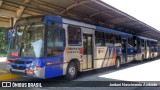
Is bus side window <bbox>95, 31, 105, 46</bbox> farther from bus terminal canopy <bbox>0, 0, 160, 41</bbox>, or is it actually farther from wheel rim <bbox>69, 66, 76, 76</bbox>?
wheel rim <bbox>69, 66, 76, 76</bbox>

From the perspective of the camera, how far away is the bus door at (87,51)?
1152cm

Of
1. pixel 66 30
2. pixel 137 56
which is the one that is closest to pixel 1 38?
pixel 137 56

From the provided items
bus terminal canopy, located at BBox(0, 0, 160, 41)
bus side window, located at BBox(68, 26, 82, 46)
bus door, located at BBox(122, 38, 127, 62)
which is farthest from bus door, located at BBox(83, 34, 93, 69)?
bus door, located at BBox(122, 38, 127, 62)

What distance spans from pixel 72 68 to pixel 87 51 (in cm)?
179

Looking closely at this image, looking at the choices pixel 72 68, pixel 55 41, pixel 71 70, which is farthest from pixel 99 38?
pixel 55 41

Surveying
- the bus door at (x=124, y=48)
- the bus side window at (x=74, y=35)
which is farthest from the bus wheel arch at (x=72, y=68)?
the bus door at (x=124, y=48)

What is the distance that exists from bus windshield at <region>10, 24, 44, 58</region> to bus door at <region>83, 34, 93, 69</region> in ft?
11.2

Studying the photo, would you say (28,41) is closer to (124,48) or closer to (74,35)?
(74,35)

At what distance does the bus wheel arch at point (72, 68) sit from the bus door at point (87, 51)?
72cm

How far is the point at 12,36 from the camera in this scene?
962 cm

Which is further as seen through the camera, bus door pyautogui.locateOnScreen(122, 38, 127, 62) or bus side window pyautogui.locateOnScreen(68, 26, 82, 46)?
bus door pyautogui.locateOnScreen(122, 38, 127, 62)

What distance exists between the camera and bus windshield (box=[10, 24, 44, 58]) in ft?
28.0

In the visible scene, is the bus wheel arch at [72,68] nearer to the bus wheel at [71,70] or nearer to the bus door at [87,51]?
the bus wheel at [71,70]

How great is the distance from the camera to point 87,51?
1182cm
